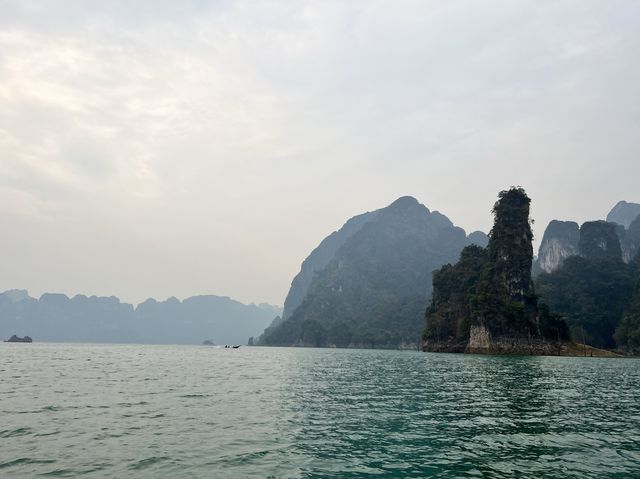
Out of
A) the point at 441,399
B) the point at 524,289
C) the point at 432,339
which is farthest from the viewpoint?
the point at 432,339

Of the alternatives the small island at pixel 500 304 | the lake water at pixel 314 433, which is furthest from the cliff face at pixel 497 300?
the lake water at pixel 314 433

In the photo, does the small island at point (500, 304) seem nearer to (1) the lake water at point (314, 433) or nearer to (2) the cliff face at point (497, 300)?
(2) the cliff face at point (497, 300)

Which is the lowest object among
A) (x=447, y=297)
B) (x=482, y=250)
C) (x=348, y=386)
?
(x=348, y=386)

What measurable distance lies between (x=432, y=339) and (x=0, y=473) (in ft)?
583

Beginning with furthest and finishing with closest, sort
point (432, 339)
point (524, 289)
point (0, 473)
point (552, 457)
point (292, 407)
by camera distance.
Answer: point (432, 339) < point (524, 289) < point (292, 407) < point (552, 457) < point (0, 473)

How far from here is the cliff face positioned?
14362 cm

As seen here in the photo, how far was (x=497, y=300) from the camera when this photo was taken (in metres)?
149

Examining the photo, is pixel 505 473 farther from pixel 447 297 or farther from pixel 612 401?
pixel 447 297

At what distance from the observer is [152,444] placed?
56.2 feet

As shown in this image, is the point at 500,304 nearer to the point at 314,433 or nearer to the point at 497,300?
the point at 497,300

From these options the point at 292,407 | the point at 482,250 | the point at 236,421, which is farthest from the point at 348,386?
the point at 482,250

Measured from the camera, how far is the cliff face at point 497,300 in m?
144

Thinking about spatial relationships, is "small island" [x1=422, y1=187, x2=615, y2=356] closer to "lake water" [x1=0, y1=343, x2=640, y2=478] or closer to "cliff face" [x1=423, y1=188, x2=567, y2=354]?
"cliff face" [x1=423, y1=188, x2=567, y2=354]

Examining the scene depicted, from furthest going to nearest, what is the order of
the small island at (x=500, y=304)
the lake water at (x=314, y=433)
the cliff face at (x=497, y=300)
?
the cliff face at (x=497, y=300), the small island at (x=500, y=304), the lake water at (x=314, y=433)
